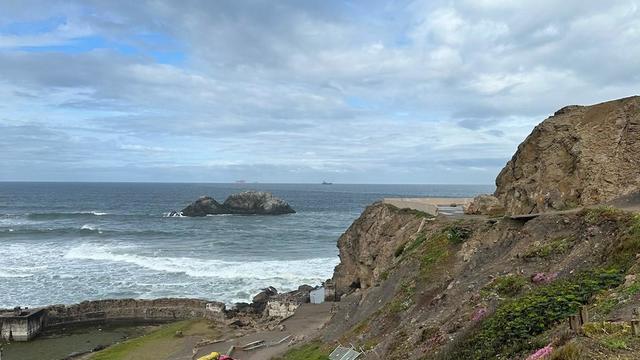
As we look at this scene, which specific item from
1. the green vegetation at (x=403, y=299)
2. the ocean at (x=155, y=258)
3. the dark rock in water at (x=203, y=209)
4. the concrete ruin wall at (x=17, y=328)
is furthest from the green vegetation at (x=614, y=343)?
the dark rock in water at (x=203, y=209)

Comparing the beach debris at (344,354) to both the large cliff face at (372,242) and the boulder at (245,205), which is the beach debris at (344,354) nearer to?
the large cliff face at (372,242)

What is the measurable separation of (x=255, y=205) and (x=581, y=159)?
4623 inches

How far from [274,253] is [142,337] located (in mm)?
32730

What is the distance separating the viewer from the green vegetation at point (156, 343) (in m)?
33.6

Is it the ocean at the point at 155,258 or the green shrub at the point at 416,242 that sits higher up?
the green shrub at the point at 416,242

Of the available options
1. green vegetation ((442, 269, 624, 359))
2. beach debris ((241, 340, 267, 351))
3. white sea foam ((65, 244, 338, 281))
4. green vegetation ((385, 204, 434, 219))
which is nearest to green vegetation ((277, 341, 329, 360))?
beach debris ((241, 340, 267, 351))

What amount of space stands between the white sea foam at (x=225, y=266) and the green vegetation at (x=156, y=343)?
1518 cm

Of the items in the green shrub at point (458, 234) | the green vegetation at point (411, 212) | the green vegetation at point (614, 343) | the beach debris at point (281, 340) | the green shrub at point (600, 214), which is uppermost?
the green shrub at point (600, 214)

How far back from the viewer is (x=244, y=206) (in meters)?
138

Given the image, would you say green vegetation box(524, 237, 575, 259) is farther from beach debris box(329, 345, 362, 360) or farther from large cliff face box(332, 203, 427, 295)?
large cliff face box(332, 203, 427, 295)

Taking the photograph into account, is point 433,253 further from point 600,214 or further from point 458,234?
point 600,214

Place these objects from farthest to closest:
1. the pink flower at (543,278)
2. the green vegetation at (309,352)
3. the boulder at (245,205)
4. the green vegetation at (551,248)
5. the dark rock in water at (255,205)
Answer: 1. the dark rock in water at (255,205)
2. the boulder at (245,205)
3. the green vegetation at (309,352)
4. the green vegetation at (551,248)
5. the pink flower at (543,278)

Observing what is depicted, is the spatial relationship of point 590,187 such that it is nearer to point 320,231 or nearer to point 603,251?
point 603,251

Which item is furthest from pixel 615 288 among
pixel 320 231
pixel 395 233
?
pixel 320 231
